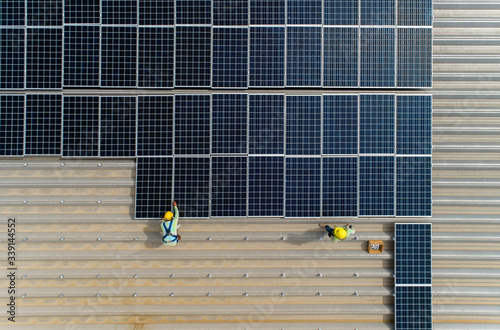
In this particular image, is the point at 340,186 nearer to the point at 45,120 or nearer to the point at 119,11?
the point at 119,11

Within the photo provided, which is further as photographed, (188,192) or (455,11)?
(455,11)

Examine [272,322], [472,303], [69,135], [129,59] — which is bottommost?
[272,322]

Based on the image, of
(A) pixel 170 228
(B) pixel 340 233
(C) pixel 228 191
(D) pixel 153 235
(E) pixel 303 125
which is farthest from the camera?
(D) pixel 153 235

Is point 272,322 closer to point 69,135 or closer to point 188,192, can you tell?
point 188,192

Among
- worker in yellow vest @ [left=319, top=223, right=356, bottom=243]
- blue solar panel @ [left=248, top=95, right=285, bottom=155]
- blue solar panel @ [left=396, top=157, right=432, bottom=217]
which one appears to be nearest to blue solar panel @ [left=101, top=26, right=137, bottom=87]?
blue solar panel @ [left=248, top=95, right=285, bottom=155]

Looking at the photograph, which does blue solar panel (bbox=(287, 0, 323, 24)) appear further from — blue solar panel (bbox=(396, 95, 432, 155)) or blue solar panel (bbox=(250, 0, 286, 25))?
blue solar panel (bbox=(396, 95, 432, 155))

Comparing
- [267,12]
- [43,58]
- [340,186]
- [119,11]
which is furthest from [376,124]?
[43,58]

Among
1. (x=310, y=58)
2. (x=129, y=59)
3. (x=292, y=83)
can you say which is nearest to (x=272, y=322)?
(x=292, y=83)
